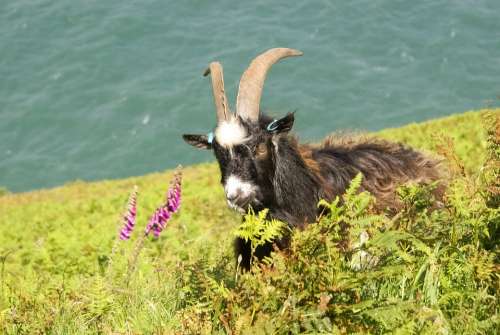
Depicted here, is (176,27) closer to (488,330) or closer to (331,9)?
(331,9)

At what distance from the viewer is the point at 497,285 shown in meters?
4.23

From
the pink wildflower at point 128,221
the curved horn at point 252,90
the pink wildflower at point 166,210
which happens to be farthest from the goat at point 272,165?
the pink wildflower at point 128,221

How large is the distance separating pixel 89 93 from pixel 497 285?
251 ft

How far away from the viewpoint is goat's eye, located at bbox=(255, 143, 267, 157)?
8.12 metres

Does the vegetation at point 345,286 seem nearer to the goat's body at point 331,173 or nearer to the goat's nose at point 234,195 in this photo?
the goat's nose at point 234,195

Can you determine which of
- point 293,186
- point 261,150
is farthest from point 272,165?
point 293,186

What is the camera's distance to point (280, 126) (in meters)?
8.31

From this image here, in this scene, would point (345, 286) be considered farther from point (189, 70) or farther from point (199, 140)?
point (189, 70)

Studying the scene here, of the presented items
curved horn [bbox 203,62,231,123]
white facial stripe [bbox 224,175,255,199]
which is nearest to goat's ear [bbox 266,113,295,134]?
curved horn [bbox 203,62,231,123]

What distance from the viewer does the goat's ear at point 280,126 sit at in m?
8.25

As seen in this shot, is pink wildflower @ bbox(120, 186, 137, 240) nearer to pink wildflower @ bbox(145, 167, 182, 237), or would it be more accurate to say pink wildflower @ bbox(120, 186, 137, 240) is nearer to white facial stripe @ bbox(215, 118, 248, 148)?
pink wildflower @ bbox(145, 167, 182, 237)

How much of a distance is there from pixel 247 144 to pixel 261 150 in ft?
0.66

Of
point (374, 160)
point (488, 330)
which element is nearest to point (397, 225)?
point (488, 330)

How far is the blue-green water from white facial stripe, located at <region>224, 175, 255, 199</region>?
184 ft
